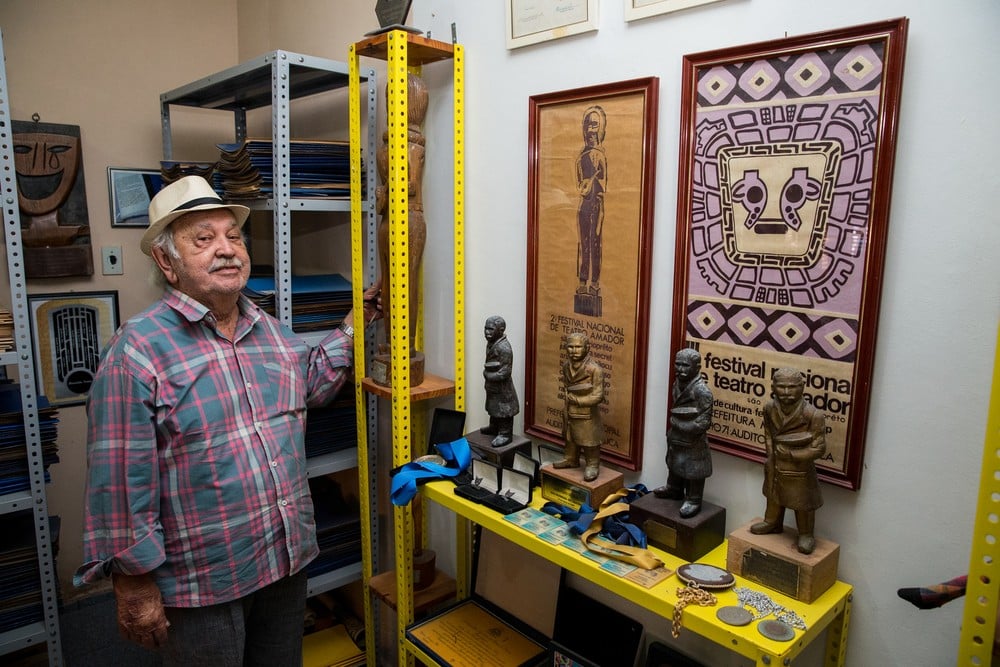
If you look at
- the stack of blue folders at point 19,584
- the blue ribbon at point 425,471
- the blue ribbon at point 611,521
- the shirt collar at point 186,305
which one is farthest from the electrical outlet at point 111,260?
the blue ribbon at point 611,521

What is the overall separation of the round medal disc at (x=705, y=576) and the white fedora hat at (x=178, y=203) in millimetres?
1335

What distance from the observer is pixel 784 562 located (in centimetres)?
120

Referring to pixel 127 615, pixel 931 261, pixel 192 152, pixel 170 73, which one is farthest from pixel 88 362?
pixel 931 261

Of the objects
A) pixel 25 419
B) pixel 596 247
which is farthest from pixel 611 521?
pixel 25 419

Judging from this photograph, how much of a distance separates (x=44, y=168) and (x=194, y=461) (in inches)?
70.0

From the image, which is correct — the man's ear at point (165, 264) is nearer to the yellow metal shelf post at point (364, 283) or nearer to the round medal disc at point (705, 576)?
the yellow metal shelf post at point (364, 283)

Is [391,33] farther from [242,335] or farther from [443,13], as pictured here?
[242,335]

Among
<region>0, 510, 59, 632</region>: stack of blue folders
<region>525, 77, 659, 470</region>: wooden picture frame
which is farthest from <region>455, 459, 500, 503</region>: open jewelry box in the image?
<region>0, 510, 59, 632</region>: stack of blue folders

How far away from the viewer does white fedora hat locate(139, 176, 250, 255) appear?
1.59m

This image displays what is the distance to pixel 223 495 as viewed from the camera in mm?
1580

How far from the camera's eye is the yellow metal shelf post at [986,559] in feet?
2.62

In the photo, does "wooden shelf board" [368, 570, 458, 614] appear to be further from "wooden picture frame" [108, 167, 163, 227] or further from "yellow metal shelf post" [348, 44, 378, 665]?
"wooden picture frame" [108, 167, 163, 227]

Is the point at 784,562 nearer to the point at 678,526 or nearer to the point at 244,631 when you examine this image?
the point at 678,526

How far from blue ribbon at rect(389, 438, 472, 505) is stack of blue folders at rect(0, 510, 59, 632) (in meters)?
1.21
